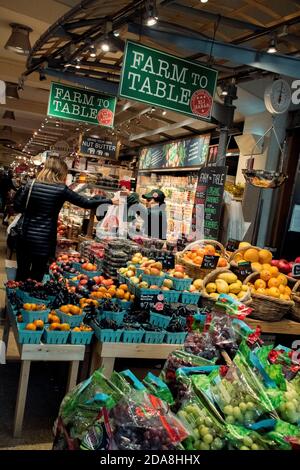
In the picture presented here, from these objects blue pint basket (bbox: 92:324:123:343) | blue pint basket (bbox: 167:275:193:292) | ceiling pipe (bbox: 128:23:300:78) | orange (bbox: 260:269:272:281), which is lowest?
blue pint basket (bbox: 92:324:123:343)

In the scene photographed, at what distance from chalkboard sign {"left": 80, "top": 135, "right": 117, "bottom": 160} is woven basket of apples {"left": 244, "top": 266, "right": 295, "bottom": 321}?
729 cm

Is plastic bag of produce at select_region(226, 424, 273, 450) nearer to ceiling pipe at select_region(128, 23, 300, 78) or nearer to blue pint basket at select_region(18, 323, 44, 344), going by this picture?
blue pint basket at select_region(18, 323, 44, 344)

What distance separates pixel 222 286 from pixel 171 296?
435 millimetres

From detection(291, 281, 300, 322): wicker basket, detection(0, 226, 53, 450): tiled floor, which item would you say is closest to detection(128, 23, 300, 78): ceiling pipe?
detection(291, 281, 300, 322): wicker basket

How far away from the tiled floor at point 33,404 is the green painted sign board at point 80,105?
4821 mm

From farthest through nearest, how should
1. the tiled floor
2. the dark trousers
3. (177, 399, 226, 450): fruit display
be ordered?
the dark trousers, the tiled floor, (177, 399, 226, 450): fruit display

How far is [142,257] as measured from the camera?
14.8 ft

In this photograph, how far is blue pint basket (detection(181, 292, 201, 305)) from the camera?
3783 millimetres

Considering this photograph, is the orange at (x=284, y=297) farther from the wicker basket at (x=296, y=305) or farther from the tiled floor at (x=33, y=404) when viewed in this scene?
the tiled floor at (x=33, y=404)

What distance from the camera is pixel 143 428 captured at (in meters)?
1.56

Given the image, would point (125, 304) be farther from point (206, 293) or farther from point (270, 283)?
point (270, 283)

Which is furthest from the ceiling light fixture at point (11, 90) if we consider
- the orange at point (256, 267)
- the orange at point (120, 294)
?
the orange at point (256, 267)

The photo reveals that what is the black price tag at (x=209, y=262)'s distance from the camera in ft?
13.0

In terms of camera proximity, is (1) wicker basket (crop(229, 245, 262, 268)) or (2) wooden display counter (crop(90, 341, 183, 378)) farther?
(1) wicker basket (crop(229, 245, 262, 268))
